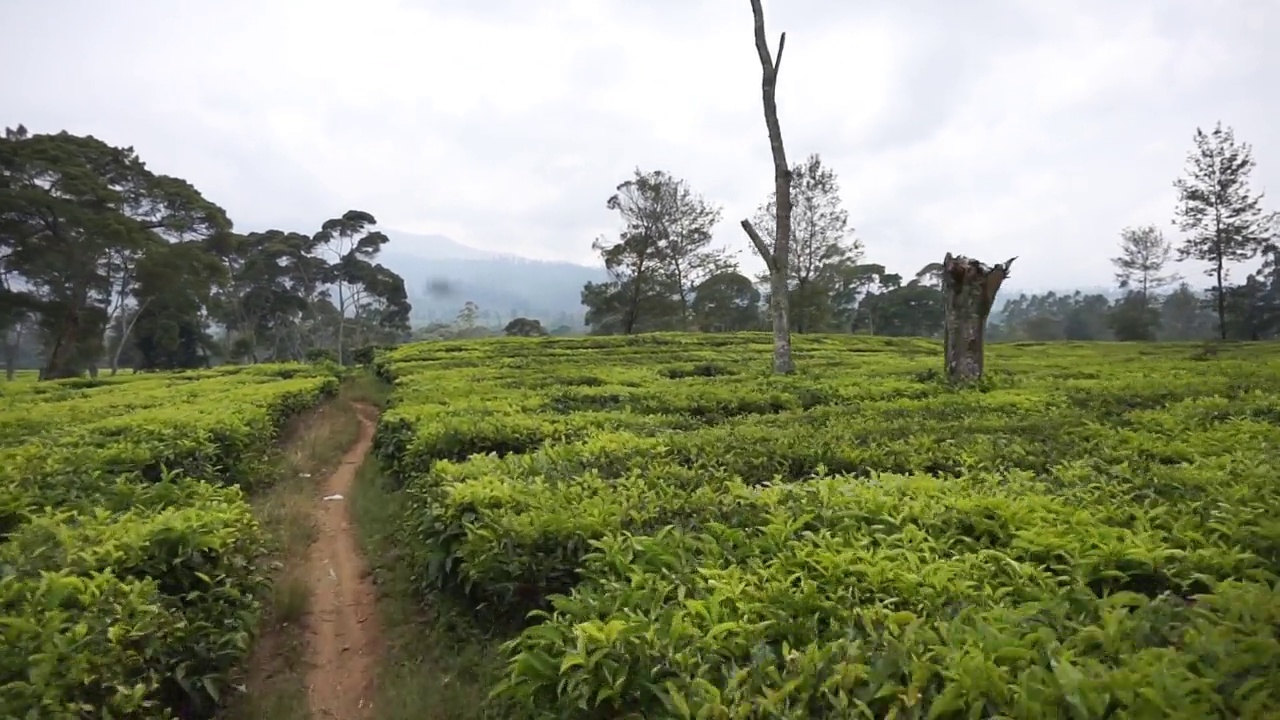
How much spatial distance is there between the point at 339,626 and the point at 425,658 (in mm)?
958

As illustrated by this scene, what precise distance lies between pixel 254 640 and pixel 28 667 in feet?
5.81

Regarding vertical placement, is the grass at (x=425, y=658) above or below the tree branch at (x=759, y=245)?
below

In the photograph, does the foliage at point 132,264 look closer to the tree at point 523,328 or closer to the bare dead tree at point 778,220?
the tree at point 523,328

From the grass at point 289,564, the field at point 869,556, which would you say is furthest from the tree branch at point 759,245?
the grass at point 289,564

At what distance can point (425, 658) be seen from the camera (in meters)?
4.48

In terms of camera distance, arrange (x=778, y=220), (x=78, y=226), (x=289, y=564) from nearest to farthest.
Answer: (x=289, y=564) < (x=778, y=220) < (x=78, y=226)

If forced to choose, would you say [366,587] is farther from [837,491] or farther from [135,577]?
[837,491]

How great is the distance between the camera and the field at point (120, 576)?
Result: 9.98ft

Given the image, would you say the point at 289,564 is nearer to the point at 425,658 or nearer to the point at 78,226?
the point at 425,658

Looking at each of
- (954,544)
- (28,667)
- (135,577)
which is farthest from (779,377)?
(28,667)

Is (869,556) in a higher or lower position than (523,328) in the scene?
lower

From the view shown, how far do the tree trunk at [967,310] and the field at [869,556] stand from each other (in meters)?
3.15

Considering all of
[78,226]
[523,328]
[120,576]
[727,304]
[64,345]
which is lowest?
[120,576]

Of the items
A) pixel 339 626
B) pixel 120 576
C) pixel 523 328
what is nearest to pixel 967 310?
pixel 339 626
